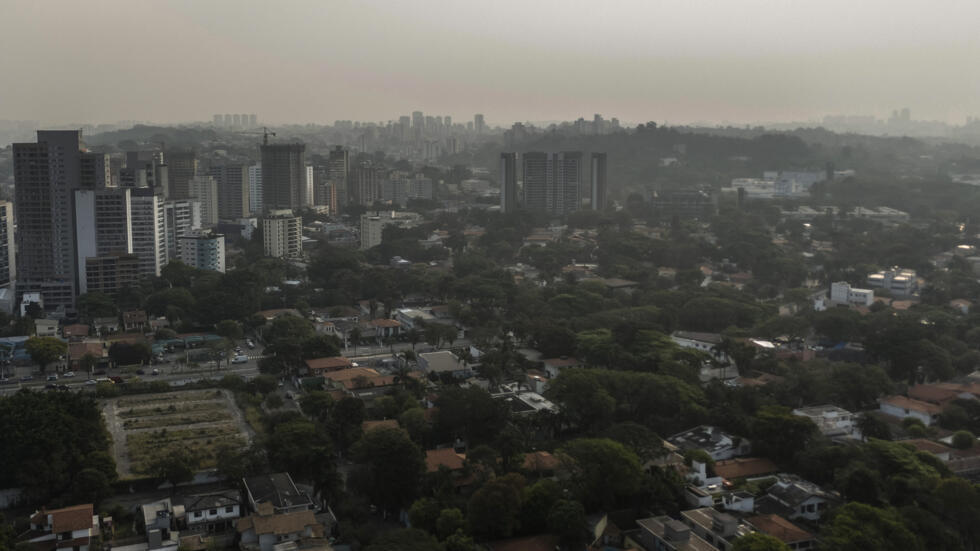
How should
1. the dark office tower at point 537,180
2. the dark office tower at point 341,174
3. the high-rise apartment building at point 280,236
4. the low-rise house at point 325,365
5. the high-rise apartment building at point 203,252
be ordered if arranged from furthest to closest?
the dark office tower at point 341,174
the dark office tower at point 537,180
the high-rise apartment building at point 280,236
the high-rise apartment building at point 203,252
the low-rise house at point 325,365

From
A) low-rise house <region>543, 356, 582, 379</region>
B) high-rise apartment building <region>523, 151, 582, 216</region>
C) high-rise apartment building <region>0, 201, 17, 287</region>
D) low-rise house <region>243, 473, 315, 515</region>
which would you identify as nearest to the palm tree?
low-rise house <region>543, 356, 582, 379</region>

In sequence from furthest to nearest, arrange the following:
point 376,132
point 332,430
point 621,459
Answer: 1. point 376,132
2. point 332,430
3. point 621,459

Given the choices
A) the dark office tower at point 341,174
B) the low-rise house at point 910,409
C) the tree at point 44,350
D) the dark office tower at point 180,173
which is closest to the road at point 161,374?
the tree at point 44,350

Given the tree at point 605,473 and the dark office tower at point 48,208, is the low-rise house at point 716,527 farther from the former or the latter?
the dark office tower at point 48,208

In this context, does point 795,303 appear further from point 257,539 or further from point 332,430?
point 257,539

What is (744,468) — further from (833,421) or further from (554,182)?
(554,182)

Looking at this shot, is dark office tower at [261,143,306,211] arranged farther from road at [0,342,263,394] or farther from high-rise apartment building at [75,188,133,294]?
road at [0,342,263,394]

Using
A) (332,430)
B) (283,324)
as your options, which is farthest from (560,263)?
(332,430)
